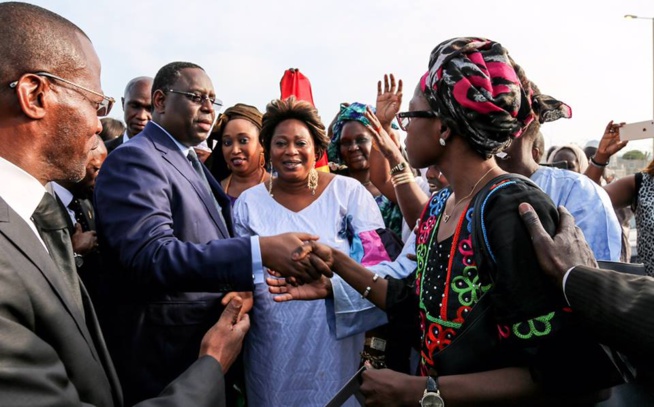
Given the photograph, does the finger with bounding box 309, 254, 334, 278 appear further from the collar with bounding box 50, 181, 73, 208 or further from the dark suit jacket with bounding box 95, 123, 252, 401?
the collar with bounding box 50, 181, 73, 208

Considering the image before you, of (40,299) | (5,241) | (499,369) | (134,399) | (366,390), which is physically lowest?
(134,399)

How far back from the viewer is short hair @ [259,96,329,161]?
3.99m

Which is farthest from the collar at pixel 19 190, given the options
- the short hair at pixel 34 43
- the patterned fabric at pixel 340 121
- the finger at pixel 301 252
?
the patterned fabric at pixel 340 121

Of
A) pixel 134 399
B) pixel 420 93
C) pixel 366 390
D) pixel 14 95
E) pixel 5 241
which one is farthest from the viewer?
pixel 134 399

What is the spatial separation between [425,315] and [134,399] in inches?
66.5

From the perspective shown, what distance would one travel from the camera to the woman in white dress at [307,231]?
11.1ft

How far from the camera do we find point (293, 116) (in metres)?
4.02

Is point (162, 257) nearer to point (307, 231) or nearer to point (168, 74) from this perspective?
point (307, 231)

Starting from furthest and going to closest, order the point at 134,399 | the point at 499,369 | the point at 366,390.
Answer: the point at 134,399 < the point at 366,390 < the point at 499,369

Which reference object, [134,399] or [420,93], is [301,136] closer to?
[420,93]

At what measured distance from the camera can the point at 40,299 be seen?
1.33m

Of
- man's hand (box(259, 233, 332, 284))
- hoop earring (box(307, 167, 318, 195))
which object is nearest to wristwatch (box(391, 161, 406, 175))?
hoop earring (box(307, 167, 318, 195))

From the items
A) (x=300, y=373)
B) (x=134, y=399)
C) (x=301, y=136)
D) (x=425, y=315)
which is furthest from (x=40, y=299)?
(x=301, y=136)

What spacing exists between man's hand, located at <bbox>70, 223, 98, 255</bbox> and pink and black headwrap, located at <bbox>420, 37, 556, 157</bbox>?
97.6 inches
